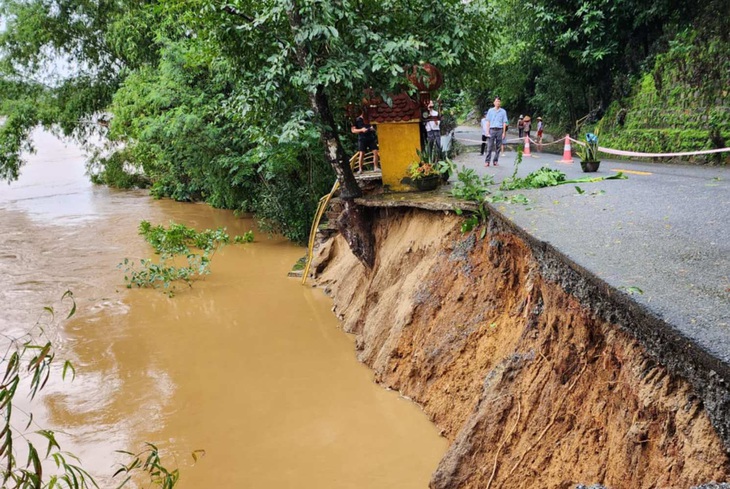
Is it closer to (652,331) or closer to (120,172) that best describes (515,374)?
(652,331)

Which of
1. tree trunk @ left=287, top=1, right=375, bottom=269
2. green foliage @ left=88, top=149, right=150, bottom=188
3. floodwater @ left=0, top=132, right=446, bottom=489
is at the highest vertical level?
tree trunk @ left=287, top=1, right=375, bottom=269

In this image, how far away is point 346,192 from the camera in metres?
9.33

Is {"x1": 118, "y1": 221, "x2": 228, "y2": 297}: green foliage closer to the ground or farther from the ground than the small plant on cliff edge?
closer to the ground

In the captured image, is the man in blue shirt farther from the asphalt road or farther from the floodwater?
the floodwater

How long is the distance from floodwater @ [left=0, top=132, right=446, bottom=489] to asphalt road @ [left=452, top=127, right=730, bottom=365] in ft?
8.74

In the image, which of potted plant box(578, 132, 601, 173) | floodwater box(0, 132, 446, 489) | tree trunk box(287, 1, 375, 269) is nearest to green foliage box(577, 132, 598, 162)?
potted plant box(578, 132, 601, 173)

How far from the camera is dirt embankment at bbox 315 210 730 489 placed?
3424mm

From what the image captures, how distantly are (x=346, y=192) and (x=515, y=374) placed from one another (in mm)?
4874

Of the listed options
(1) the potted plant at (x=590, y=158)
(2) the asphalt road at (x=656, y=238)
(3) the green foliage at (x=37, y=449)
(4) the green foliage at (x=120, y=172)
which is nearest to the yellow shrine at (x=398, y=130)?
(2) the asphalt road at (x=656, y=238)

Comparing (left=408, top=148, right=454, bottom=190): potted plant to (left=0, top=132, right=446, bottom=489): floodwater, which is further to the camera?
(left=408, top=148, right=454, bottom=190): potted plant

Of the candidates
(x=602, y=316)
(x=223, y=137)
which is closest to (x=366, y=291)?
(x=602, y=316)

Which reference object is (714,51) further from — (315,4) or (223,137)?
(223,137)

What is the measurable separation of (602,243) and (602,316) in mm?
1056

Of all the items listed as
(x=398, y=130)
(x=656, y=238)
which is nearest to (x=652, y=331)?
(x=656, y=238)
